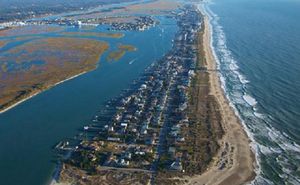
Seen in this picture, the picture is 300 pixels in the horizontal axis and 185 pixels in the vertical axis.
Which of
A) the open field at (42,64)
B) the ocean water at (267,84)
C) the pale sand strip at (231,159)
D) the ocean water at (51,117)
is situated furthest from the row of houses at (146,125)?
the open field at (42,64)

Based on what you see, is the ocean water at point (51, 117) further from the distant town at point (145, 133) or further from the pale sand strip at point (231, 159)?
the pale sand strip at point (231, 159)

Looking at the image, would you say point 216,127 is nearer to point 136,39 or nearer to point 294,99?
point 294,99

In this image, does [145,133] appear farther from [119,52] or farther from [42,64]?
[119,52]

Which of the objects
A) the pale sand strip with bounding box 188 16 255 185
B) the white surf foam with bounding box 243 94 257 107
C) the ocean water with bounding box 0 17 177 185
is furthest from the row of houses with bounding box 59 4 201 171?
the white surf foam with bounding box 243 94 257 107

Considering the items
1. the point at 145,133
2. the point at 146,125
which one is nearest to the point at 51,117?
the point at 146,125

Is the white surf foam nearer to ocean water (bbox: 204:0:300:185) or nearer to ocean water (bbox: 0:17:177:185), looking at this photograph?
ocean water (bbox: 204:0:300:185)

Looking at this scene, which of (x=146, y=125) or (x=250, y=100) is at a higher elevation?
(x=250, y=100)

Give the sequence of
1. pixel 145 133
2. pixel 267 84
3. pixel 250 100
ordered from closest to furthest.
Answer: pixel 145 133 < pixel 250 100 < pixel 267 84

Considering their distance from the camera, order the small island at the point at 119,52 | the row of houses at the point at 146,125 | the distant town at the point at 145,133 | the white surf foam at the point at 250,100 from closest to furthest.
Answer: the distant town at the point at 145,133 < the row of houses at the point at 146,125 < the white surf foam at the point at 250,100 < the small island at the point at 119,52

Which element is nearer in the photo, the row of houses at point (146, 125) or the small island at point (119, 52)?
the row of houses at point (146, 125)
